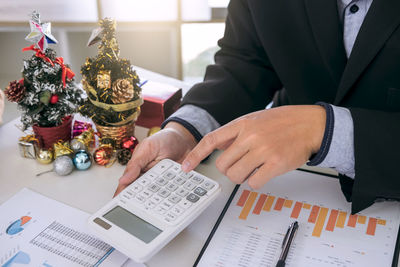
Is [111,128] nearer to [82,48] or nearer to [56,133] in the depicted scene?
[56,133]

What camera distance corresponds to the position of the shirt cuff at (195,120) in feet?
2.45

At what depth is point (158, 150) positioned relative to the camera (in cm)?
69

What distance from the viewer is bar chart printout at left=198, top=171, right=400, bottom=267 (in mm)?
527

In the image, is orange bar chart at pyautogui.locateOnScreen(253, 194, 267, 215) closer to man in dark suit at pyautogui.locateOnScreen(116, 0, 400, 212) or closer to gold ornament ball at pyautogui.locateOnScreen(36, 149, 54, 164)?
man in dark suit at pyautogui.locateOnScreen(116, 0, 400, 212)

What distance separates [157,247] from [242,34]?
0.55 m

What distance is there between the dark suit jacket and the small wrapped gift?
1.05 feet

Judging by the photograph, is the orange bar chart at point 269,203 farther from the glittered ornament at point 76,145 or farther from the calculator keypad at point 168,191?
the glittered ornament at point 76,145

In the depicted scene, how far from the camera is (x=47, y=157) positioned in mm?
745

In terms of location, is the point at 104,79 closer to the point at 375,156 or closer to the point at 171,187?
the point at 171,187

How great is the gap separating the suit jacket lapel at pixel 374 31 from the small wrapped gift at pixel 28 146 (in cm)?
62

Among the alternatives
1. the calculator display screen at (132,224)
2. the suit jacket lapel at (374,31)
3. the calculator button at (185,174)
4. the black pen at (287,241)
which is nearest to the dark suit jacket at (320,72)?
the suit jacket lapel at (374,31)

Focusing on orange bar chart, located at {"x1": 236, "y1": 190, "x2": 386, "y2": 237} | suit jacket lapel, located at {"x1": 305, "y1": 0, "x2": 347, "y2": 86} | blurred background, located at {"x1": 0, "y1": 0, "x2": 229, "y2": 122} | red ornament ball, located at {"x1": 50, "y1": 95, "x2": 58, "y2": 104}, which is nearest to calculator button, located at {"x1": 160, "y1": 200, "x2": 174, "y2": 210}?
orange bar chart, located at {"x1": 236, "y1": 190, "x2": 386, "y2": 237}

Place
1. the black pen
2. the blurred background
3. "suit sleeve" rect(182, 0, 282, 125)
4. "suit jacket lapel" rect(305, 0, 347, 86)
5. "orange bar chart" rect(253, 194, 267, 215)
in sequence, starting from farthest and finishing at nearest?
the blurred background, "suit sleeve" rect(182, 0, 282, 125), "suit jacket lapel" rect(305, 0, 347, 86), "orange bar chart" rect(253, 194, 267, 215), the black pen

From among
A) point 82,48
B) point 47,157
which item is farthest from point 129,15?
point 47,157
